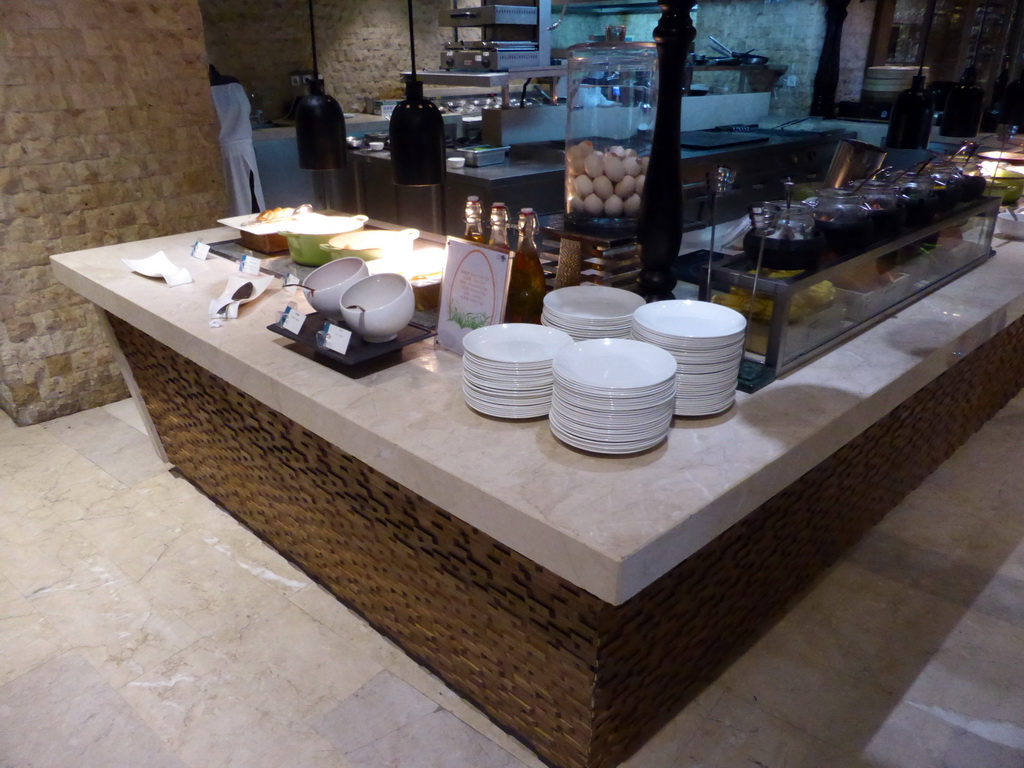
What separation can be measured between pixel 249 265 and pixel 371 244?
0.38 metres

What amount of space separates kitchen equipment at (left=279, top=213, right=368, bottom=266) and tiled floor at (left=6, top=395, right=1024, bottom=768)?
0.90 metres

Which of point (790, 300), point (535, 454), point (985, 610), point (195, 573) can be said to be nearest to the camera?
point (535, 454)

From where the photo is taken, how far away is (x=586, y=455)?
1314mm

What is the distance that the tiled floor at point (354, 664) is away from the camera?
1.67m

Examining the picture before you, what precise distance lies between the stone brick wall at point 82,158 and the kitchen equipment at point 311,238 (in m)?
1.29

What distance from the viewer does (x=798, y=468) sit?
1.37 meters

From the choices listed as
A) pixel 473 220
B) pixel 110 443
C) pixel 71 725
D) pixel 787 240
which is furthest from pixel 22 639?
pixel 787 240

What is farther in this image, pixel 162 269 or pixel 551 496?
pixel 162 269

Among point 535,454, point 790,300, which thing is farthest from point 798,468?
point 535,454

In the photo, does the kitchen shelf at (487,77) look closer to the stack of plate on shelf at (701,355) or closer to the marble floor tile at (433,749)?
the stack of plate on shelf at (701,355)

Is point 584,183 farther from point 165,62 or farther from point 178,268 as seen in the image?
point 165,62

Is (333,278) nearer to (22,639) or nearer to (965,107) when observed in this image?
(22,639)

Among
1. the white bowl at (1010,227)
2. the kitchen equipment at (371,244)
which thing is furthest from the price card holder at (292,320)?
the white bowl at (1010,227)

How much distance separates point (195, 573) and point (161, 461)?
2.59 feet
